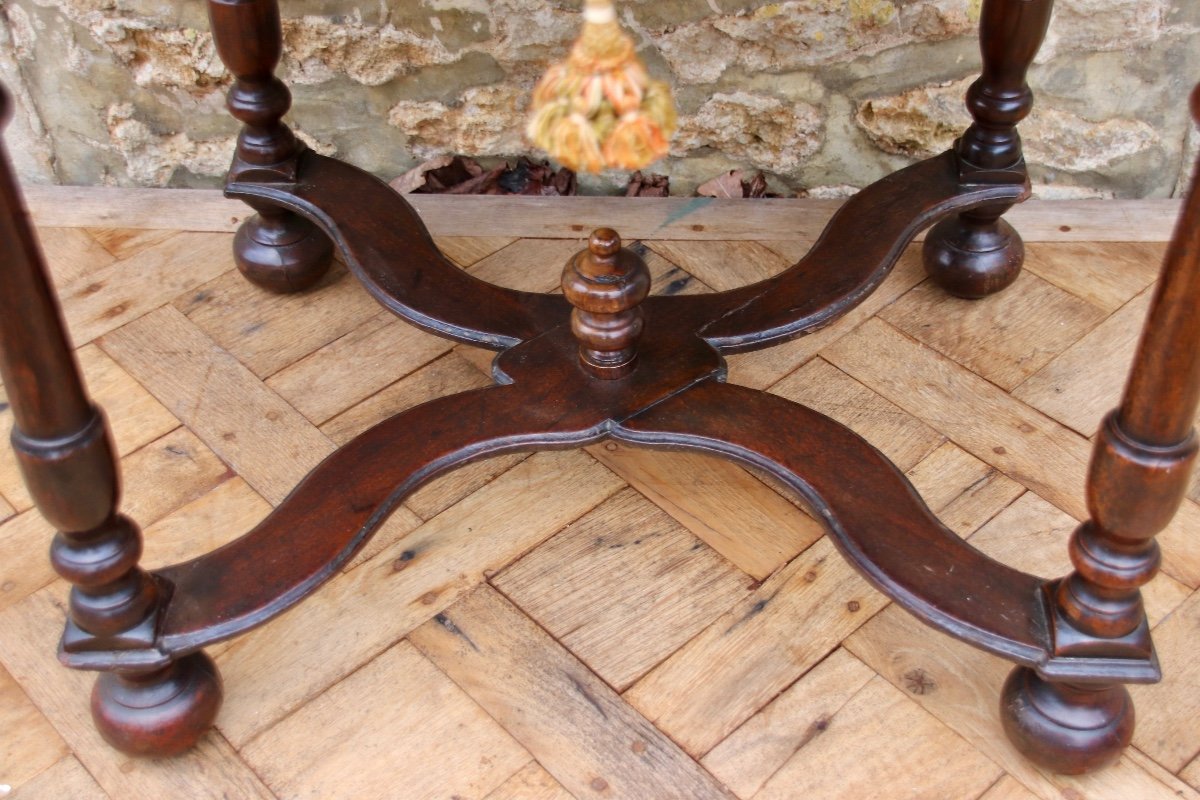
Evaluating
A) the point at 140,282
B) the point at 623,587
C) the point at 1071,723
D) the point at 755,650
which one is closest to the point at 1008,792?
the point at 1071,723

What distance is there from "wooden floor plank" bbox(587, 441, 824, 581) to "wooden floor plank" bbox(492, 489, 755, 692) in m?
0.02

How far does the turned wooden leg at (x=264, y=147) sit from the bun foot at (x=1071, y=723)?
2.59ft

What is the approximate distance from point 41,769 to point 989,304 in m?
0.98

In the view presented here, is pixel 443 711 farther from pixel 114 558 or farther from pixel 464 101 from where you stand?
pixel 464 101

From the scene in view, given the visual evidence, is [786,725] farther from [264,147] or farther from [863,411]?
[264,147]

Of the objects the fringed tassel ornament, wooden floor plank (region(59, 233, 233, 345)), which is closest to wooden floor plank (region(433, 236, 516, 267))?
wooden floor plank (region(59, 233, 233, 345))

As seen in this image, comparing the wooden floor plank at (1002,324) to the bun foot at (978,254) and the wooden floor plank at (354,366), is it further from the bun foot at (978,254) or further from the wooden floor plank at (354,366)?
the wooden floor plank at (354,366)

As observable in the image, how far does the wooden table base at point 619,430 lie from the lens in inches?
30.4

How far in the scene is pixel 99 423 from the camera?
0.80 m

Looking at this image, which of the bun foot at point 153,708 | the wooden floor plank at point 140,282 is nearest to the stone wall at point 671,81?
the wooden floor plank at point 140,282

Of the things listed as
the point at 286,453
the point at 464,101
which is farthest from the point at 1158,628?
the point at 464,101

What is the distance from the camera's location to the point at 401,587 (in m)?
1.08

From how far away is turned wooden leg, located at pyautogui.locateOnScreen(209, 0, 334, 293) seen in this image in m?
1.12

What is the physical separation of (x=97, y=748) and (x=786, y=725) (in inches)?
20.2
